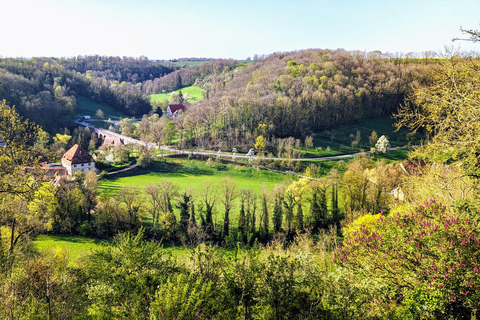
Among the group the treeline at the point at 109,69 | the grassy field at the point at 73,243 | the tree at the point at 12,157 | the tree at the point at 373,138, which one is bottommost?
the grassy field at the point at 73,243

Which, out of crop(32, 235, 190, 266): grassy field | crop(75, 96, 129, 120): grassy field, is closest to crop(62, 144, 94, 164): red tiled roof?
crop(32, 235, 190, 266): grassy field

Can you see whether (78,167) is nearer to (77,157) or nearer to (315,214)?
(77,157)

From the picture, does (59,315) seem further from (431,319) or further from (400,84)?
(400,84)

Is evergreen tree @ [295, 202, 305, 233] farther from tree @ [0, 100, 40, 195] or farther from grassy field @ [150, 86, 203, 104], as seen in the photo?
grassy field @ [150, 86, 203, 104]

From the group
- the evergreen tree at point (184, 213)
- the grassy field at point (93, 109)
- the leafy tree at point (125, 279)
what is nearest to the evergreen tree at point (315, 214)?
the evergreen tree at point (184, 213)

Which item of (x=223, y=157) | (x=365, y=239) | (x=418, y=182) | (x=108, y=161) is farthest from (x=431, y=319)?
(x=108, y=161)

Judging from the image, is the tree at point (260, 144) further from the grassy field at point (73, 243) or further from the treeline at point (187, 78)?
the treeline at point (187, 78)

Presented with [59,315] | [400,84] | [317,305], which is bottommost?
[59,315]
